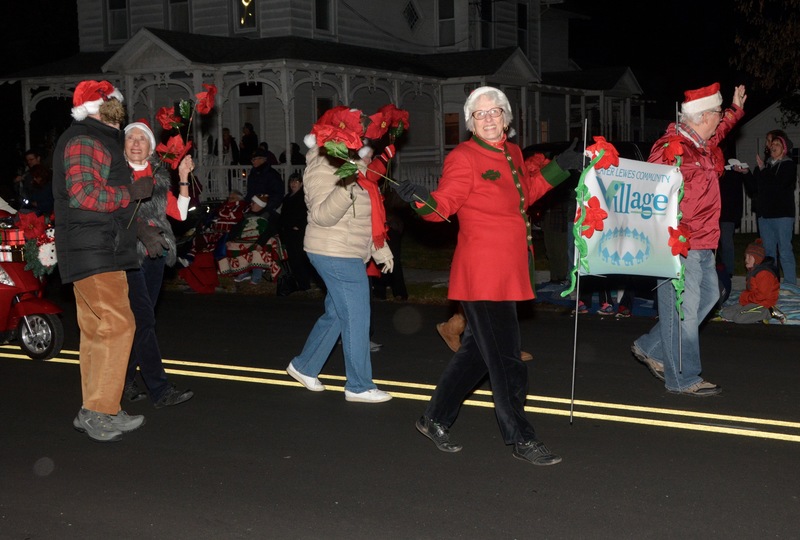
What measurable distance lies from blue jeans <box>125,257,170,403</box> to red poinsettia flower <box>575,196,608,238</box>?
3.04 meters

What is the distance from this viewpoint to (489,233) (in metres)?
6.43

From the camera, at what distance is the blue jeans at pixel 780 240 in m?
14.2

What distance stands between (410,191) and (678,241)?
251cm

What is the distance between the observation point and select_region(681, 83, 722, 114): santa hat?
797 cm

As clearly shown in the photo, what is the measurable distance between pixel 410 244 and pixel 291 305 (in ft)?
24.9

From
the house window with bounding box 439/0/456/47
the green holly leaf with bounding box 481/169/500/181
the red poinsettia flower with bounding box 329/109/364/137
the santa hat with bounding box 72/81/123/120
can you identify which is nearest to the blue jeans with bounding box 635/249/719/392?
the green holly leaf with bounding box 481/169/500/181

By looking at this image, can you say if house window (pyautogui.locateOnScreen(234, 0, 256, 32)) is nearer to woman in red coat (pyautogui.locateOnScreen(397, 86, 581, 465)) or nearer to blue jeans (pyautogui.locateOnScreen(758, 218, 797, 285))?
blue jeans (pyautogui.locateOnScreen(758, 218, 797, 285))

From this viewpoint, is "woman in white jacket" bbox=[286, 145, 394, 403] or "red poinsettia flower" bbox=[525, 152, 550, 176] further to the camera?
"red poinsettia flower" bbox=[525, 152, 550, 176]

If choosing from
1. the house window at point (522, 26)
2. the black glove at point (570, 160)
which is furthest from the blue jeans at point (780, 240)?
the house window at point (522, 26)

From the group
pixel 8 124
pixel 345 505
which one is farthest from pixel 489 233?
pixel 8 124

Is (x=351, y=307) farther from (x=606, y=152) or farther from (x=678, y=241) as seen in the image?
(x=678, y=241)

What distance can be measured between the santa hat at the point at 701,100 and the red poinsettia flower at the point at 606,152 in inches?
41.6

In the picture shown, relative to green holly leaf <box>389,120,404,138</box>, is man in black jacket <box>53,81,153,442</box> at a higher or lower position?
lower

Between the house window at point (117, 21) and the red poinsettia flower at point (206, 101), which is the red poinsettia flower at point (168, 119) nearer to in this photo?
the red poinsettia flower at point (206, 101)
